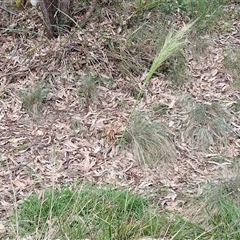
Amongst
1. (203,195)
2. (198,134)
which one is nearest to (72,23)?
(198,134)

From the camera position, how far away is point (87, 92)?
4.31 m

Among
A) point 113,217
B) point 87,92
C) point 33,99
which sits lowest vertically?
point 87,92

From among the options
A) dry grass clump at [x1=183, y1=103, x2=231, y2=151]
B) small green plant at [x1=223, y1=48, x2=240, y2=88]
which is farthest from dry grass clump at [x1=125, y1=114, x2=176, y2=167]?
small green plant at [x1=223, y1=48, x2=240, y2=88]

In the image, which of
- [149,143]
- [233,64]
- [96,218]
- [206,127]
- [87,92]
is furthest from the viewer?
[233,64]

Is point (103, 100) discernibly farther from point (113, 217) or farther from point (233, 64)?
point (113, 217)

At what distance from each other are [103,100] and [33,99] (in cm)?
65

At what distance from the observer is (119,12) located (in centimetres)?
512

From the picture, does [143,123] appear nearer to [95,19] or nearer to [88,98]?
[88,98]

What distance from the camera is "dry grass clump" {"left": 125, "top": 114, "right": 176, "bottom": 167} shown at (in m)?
3.70

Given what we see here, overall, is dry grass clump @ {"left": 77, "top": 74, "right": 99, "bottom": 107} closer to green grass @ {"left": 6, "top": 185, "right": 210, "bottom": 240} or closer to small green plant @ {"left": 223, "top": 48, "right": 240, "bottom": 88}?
green grass @ {"left": 6, "top": 185, "right": 210, "bottom": 240}

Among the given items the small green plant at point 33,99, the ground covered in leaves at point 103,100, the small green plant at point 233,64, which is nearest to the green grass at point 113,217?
the ground covered in leaves at point 103,100

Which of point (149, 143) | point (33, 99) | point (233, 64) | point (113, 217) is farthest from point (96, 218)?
point (233, 64)

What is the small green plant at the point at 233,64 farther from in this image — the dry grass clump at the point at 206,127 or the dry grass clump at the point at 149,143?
the dry grass clump at the point at 149,143

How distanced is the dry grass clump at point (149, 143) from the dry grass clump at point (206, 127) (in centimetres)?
22
